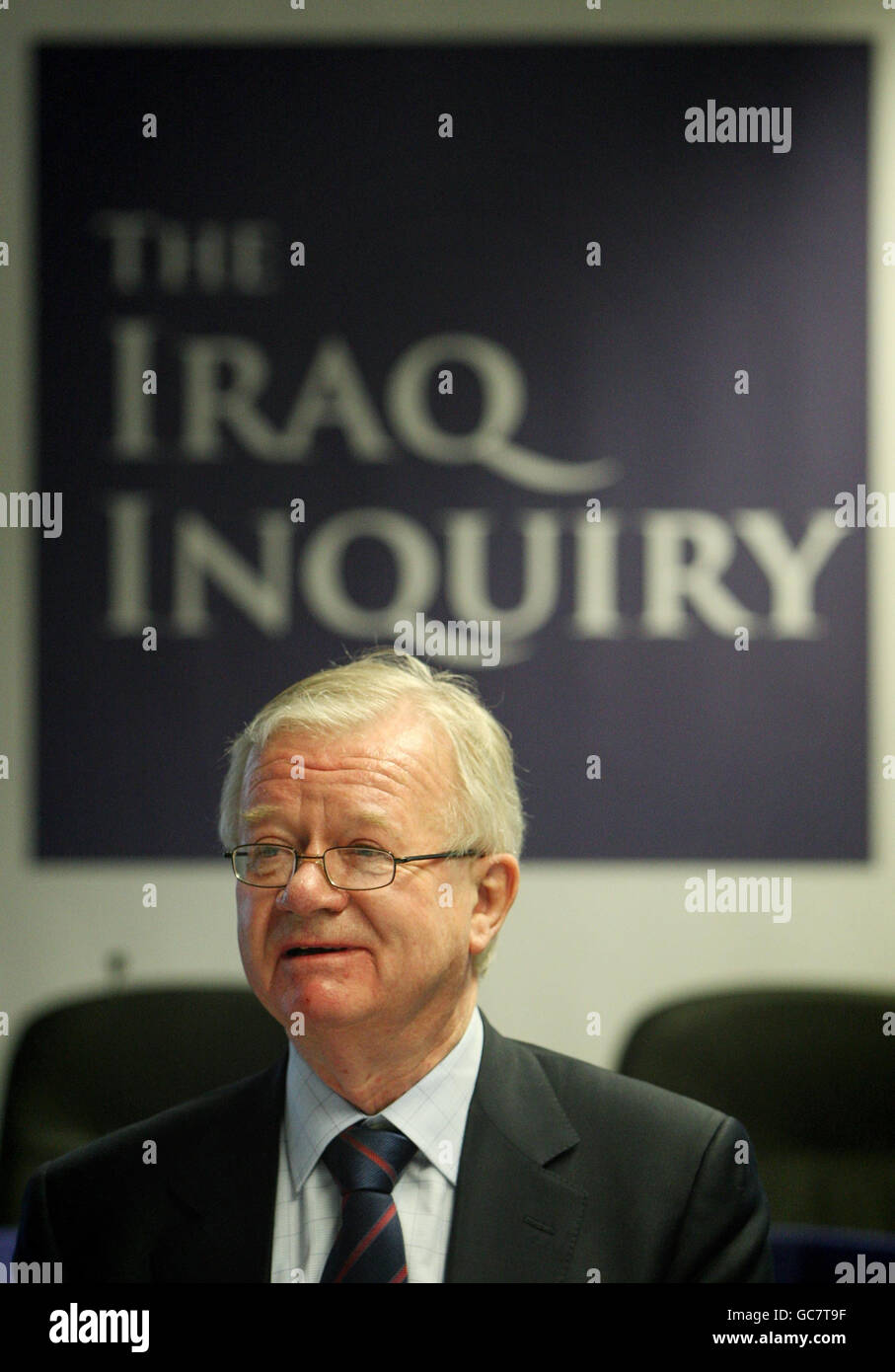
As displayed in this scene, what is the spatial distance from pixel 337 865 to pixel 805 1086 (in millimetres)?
1171

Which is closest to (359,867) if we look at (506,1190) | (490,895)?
(490,895)

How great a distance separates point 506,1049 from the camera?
147 cm

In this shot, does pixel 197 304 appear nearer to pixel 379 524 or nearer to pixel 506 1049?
pixel 379 524

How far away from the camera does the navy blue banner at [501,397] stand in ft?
7.62

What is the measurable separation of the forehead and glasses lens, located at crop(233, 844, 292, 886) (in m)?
0.03

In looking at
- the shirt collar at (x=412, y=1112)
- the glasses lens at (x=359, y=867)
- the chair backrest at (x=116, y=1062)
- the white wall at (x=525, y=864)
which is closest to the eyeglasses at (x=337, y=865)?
the glasses lens at (x=359, y=867)

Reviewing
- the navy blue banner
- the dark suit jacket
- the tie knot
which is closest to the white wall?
the navy blue banner

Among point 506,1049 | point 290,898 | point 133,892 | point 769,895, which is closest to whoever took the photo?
point 290,898

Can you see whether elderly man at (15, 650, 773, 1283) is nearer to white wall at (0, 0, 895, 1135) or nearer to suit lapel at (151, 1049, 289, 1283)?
suit lapel at (151, 1049, 289, 1283)

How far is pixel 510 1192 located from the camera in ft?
4.55

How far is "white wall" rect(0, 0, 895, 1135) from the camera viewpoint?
2262 mm

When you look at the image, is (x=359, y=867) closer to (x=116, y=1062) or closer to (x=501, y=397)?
(x=116, y=1062)
